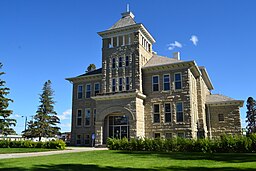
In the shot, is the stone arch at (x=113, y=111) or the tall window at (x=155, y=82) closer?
the stone arch at (x=113, y=111)

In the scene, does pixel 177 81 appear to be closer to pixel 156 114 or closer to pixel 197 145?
pixel 156 114

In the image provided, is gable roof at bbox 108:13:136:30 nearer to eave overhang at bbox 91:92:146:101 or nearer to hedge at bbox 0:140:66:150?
eave overhang at bbox 91:92:146:101

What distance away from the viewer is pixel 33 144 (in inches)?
1016

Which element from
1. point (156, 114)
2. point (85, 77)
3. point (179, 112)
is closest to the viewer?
point (179, 112)

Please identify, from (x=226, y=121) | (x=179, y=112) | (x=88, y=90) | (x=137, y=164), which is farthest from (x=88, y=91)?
(x=137, y=164)

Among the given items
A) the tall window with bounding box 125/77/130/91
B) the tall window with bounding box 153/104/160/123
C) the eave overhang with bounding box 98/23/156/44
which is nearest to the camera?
the tall window with bounding box 153/104/160/123

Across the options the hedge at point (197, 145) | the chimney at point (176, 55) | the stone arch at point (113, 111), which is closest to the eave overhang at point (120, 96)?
the stone arch at point (113, 111)

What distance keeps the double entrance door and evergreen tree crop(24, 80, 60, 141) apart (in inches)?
1018

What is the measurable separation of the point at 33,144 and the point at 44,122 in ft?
89.2

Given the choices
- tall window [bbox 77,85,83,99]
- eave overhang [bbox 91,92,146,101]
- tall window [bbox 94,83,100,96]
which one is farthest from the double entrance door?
tall window [bbox 77,85,83,99]

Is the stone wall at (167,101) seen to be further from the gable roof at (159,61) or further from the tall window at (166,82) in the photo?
the gable roof at (159,61)

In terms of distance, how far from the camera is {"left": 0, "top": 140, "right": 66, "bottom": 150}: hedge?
24.1m

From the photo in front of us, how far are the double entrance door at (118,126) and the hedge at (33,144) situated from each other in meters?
6.64

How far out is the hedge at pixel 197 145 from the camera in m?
16.8
